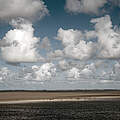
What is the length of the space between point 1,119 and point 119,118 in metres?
31.0

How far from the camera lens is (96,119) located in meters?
72.1

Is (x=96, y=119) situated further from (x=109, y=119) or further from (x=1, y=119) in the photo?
(x=1, y=119)

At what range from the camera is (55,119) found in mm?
72062

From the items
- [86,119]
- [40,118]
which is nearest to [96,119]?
[86,119]

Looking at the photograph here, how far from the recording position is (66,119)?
72188 mm

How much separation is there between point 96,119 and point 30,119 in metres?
17.2

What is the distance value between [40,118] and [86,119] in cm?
1244

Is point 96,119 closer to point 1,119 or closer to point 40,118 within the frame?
point 40,118

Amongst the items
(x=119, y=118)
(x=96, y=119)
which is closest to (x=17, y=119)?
(x=96, y=119)

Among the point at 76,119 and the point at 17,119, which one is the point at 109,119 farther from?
the point at 17,119

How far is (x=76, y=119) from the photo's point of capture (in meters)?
72.5

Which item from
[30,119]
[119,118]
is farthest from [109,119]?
[30,119]

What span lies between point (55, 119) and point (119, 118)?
667 inches

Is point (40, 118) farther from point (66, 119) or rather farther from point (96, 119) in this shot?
point (96, 119)
